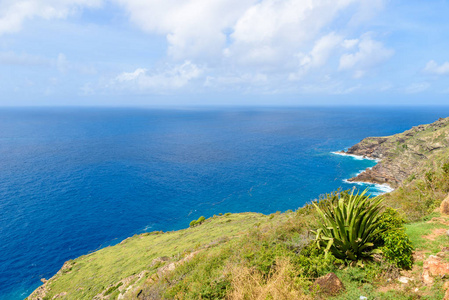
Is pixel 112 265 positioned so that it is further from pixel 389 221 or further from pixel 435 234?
pixel 435 234

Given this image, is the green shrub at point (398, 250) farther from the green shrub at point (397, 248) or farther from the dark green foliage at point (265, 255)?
the dark green foliage at point (265, 255)

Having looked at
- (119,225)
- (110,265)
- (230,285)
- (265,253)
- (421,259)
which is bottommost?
(119,225)

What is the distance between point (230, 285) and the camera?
9078mm

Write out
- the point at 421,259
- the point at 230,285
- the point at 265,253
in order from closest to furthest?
the point at 421,259 → the point at 230,285 → the point at 265,253

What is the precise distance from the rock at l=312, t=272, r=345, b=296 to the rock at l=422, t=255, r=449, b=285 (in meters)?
2.41

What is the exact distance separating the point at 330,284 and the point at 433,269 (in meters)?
3.02

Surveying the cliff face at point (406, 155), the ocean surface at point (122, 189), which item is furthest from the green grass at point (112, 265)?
the cliff face at point (406, 155)

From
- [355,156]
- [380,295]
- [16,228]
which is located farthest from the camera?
[355,156]

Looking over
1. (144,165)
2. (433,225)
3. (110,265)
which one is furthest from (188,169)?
(433,225)

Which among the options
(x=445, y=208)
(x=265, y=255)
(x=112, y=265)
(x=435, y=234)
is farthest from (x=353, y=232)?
(x=112, y=265)

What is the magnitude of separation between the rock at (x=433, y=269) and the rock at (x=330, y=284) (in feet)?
7.92

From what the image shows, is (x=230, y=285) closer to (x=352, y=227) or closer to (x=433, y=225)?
(x=352, y=227)

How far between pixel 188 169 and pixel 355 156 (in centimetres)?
6802

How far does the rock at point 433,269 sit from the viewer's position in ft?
22.7
